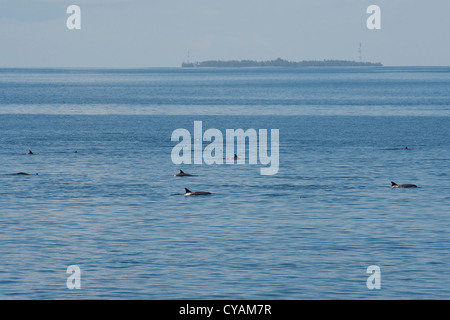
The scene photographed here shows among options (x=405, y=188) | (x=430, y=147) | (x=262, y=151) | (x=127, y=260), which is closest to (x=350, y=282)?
(x=127, y=260)

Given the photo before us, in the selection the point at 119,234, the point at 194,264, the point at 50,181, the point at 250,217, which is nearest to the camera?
the point at 194,264

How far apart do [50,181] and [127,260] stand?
27.4 meters

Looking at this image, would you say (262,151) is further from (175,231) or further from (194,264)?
(194,264)

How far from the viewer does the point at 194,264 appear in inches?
1457

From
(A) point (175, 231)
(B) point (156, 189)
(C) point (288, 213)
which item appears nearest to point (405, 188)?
(C) point (288, 213)

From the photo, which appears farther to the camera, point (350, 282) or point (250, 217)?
point (250, 217)

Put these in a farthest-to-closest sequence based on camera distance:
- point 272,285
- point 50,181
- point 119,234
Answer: point 50,181 → point 119,234 → point 272,285

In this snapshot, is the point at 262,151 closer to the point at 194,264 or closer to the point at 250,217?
the point at 250,217

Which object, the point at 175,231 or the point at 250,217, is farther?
the point at 250,217

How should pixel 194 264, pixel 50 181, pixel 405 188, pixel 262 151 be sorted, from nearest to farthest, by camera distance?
1. pixel 194 264
2. pixel 405 188
3. pixel 50 181
4. pixel 262 151

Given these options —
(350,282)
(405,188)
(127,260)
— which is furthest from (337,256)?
(405,188)

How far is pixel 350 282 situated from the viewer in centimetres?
3406

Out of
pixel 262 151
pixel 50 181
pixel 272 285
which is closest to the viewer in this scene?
pixel 272 285

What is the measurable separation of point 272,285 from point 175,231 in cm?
1216
